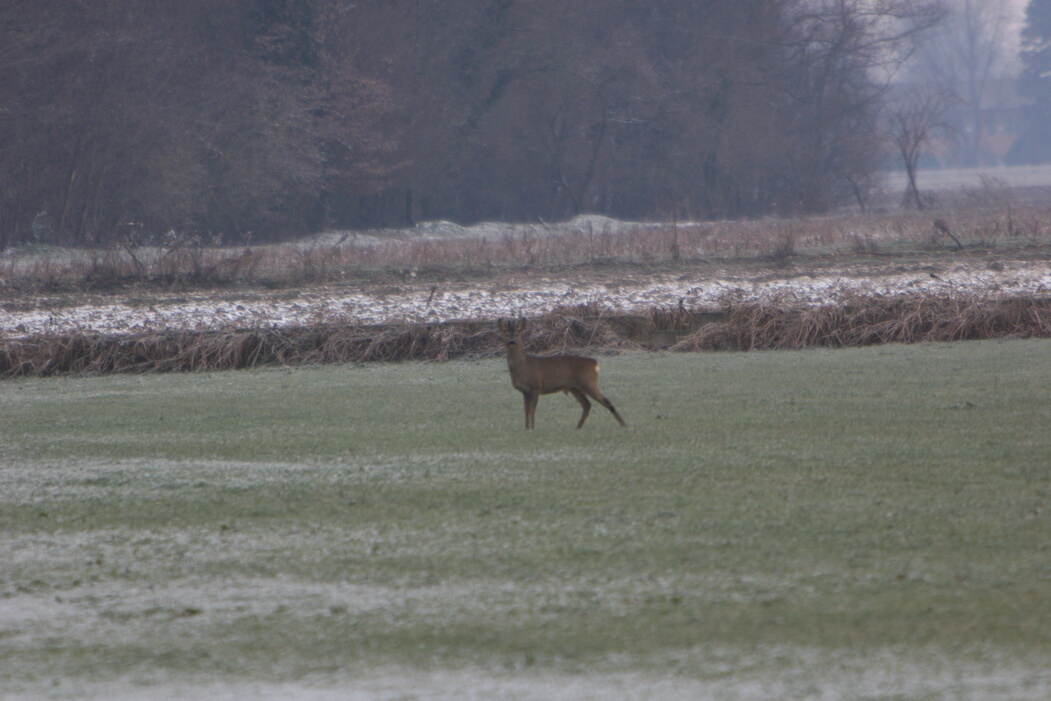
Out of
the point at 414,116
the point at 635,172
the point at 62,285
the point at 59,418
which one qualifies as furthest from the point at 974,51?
the point at 59,418

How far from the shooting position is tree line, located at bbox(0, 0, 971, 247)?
1553 inches

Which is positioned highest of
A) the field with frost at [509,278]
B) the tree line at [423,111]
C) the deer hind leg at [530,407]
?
the tree line at [423,111]

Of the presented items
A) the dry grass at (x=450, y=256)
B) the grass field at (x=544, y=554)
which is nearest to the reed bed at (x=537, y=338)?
the grass field at (x=544, y=554)

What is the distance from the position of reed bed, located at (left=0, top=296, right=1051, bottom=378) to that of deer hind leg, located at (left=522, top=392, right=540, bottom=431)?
20.2ft

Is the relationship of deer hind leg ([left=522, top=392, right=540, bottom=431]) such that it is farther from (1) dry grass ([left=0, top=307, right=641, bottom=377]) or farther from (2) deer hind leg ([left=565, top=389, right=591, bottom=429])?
(1) dry grass ([left=0, top=307, right=641, bottom=377])

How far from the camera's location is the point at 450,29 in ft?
178

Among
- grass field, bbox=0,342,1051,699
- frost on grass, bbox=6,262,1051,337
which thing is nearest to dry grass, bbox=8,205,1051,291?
frost on grass, bbox=6,262,1051,337

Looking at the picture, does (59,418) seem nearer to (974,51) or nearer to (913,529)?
(913,529)

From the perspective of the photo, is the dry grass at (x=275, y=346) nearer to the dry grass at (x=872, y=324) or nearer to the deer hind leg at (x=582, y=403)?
the dry grass at (x=872, y=324)

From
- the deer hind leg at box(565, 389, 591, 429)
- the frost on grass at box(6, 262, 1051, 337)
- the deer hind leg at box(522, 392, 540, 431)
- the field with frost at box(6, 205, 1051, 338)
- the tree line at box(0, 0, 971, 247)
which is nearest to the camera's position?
the deer hind leg at box(522, 392, 540, 431)

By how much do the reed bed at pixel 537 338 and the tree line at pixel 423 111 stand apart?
60.9ft

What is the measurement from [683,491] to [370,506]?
1496 millimetres

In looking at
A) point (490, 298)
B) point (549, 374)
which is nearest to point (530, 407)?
point (549, 374)

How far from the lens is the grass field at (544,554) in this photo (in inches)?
146
